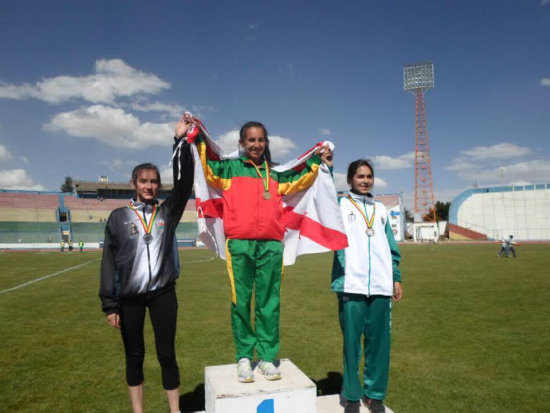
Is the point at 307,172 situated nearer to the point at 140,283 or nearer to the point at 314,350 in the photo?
the point at 140,283

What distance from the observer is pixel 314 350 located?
5.14 m

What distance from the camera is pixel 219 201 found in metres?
3.30

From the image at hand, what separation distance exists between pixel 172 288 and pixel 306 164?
1618 millimetres

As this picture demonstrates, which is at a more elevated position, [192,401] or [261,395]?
[261,395]

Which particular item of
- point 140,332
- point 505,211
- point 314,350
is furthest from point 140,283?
point 505,211

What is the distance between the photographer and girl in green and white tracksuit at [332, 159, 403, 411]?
3020mm

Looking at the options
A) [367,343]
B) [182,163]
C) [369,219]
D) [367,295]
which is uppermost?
[182,163]

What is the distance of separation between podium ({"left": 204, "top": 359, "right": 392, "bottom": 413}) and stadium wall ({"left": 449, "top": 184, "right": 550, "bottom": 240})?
186ft

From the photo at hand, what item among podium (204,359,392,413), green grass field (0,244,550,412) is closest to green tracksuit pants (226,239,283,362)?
podium (204,359,392,413)

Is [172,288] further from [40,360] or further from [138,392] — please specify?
[40,360]

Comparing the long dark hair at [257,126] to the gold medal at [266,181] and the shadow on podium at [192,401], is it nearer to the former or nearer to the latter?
the gold medal at [266,181]

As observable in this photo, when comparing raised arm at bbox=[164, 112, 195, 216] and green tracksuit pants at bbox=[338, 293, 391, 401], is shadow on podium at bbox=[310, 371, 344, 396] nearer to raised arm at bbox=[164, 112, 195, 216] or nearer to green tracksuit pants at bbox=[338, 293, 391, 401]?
green tracksuit pants at bbox=[338, 293, 391, 401]

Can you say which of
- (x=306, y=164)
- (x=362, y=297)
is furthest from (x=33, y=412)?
(x=306, y=164)

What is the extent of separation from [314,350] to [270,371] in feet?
8.07
